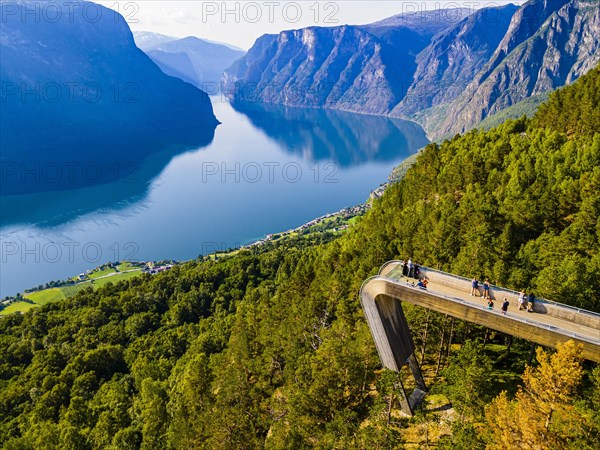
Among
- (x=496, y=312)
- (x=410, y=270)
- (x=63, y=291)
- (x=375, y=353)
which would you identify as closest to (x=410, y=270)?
(x=410, y=270)

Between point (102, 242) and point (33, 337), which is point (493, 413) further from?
point (102, 242)

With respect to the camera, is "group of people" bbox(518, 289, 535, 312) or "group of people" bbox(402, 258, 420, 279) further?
"group of people" bbox(402, 258, 420, 279)

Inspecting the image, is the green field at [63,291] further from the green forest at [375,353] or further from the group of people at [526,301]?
the group of people at [526,301]

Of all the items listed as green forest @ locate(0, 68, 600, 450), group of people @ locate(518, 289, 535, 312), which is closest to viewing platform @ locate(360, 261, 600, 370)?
group of people @ locate(518, 289, 535, 312)

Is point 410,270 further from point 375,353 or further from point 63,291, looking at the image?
point 63,291

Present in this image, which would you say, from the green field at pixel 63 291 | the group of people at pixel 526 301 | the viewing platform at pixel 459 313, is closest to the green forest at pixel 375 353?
the viewing platform at pixel 459 313

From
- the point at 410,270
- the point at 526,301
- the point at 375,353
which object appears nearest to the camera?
the point at 526,301

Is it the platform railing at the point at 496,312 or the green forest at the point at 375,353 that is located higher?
the platform railing at the point at 496,312

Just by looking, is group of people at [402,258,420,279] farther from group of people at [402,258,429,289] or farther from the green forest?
the green forest
